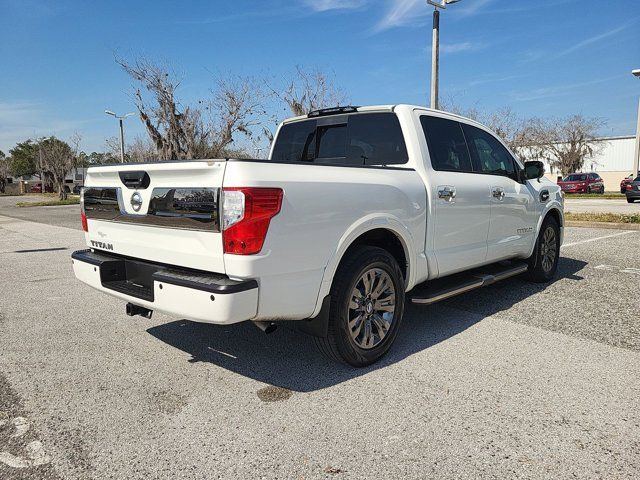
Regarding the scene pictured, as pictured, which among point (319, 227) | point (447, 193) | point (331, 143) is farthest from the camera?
point (331, 143)

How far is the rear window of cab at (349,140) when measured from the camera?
4012 mm

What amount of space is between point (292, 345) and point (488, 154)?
286cm

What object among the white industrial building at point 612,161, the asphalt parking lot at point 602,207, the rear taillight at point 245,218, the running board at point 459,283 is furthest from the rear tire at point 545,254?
the white industrial building at point 612,161

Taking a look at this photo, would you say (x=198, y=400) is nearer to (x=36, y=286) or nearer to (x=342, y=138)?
(x=342, y=138)

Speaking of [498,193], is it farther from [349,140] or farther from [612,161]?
[612,161]

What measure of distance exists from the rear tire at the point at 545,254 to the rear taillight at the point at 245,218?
427 centimetres

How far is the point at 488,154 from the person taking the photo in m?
4.91

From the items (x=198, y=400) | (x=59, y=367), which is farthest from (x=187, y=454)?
(x=59, y=367)

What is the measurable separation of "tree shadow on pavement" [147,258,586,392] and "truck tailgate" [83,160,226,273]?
→ 2.91 feet

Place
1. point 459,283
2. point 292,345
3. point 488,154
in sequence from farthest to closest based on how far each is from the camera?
point 488,154, point 459,283, point 292,345

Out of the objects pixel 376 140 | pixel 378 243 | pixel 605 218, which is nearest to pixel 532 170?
pixel 376 140

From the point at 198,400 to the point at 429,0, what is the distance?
10575 mm

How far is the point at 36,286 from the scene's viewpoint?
616 cm

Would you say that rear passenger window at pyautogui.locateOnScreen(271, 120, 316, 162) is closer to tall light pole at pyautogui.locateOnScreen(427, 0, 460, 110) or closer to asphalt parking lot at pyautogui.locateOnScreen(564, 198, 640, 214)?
tall light pole at pyautogui.locateOnScreen(427, 0, 460, 110)
